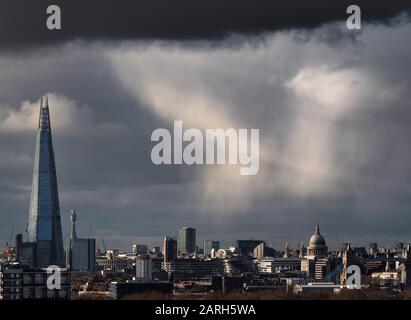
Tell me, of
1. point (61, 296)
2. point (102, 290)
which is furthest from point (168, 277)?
point (61, 296)
